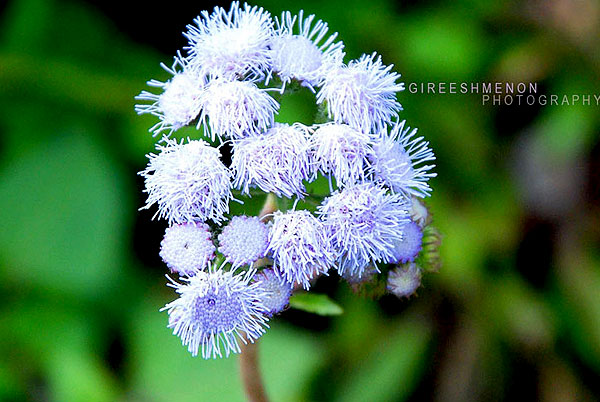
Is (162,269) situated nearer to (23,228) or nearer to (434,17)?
(23,228)

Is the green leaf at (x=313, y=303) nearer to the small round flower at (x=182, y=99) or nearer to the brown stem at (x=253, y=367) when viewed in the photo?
the brown stem at (x=253, y=367)

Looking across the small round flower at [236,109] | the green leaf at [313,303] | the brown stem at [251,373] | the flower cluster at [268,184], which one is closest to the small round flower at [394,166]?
the flower cluster at [268,184]

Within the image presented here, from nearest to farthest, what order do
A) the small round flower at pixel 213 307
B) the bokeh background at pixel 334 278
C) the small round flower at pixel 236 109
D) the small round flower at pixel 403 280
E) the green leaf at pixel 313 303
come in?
1. the small round flower at pixel 213 307
2. the small round flower at pixel 236 109
3. the small round flower at pixel 403 280
4. the green leaf at pixel 313 303
5. the bokeh background at pixel 334 278

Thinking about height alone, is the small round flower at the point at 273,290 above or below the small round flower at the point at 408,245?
below

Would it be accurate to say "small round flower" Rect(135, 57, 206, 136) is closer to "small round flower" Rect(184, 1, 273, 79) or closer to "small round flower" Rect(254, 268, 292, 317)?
"small round flower" Rect(184, 1, 273, 79)

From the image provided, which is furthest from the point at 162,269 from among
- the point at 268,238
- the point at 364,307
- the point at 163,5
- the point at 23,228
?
the point at 268,238

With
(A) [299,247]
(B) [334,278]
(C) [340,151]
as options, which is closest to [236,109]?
(C) [340,151]

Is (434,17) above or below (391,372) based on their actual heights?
above
